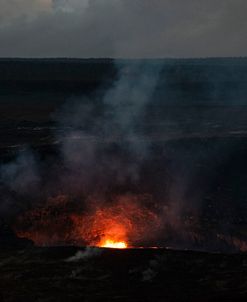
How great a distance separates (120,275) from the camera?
11500 mm

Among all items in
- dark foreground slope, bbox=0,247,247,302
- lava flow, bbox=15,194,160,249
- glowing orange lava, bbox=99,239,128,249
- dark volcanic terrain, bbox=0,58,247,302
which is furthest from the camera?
lava flow, bbox=15,194,160,249

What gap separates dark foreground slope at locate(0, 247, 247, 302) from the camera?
34.1 feet

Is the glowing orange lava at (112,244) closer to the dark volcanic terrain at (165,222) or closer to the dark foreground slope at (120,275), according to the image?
the dark volcanic terrain at (165,222)

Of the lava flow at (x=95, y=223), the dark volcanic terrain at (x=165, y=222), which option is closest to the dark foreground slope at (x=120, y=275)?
the dark volcanic terrain at (x=165, y=222)

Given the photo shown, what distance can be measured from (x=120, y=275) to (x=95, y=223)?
5.66 meters

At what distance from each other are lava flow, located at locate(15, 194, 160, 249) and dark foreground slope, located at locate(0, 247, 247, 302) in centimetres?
284

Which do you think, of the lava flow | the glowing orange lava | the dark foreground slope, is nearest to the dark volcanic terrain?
the dark foreground slope

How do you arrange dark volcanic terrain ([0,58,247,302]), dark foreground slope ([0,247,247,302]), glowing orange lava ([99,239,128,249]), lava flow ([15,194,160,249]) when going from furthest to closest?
lava flow ([15,194,160,249]) → glowing orange lava ([99,239,128,249]) → dark volcanic terrain ([0,58,247,302]) → dark foreground slope ([0,247,247,302])

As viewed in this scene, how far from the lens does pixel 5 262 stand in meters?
12.6

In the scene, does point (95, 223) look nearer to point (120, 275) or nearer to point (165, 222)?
point (165, 222)

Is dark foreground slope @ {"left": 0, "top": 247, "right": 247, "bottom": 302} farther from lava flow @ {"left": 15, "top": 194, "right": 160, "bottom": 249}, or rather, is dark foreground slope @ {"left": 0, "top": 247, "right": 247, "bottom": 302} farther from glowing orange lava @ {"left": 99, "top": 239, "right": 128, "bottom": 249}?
lava flow @ {"left": 15, "top": 194, "right": 160, "bottom": 249}

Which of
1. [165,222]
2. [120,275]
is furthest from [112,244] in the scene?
[120,275]

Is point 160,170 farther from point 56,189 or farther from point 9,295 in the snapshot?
point 9,295

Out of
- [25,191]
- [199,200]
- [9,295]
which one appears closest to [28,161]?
[25,191]
